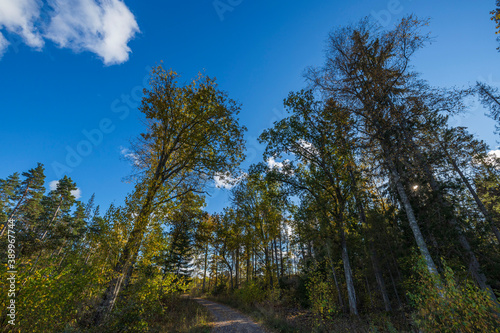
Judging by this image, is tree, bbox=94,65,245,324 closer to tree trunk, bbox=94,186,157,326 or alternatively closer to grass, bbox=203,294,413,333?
tree trunk, bbox=94,186,157,326

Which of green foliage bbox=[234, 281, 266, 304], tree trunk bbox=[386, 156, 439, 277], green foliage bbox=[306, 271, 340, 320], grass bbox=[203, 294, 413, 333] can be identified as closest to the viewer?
tree trunk bbox=[386, 156, 439, 277]

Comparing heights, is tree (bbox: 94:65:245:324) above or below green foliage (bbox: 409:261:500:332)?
above

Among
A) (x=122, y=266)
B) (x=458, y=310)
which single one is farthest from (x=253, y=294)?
(x=458, y=310)

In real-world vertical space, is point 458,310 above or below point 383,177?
below

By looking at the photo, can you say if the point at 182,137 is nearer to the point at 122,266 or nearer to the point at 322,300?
the point at 122,266

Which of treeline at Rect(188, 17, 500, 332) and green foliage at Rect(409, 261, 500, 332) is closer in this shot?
green foliage at Rect(409, 261, 500, 332)

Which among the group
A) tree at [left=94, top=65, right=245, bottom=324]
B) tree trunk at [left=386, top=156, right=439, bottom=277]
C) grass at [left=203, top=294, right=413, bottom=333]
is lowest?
grass at [left=203, top=294, right=413, bottom=333]

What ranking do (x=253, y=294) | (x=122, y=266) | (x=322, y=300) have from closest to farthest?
(x=122, y=266)
(x=322, y=300)
(x=253, y=294)

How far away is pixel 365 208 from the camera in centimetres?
1415

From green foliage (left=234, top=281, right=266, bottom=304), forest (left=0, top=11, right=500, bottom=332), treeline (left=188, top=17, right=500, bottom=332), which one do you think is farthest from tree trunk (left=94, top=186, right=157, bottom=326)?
green foliage (left=234, top=281, right=266, bottom=304)

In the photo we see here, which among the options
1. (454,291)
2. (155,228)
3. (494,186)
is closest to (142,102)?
(155,228)

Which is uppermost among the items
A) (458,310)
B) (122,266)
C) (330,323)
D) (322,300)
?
(122,266)

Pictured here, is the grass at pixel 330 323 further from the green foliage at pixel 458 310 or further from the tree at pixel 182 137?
the tree at pixel 182 137

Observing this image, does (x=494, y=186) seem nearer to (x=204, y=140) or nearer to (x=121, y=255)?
(x=204, y=140)
